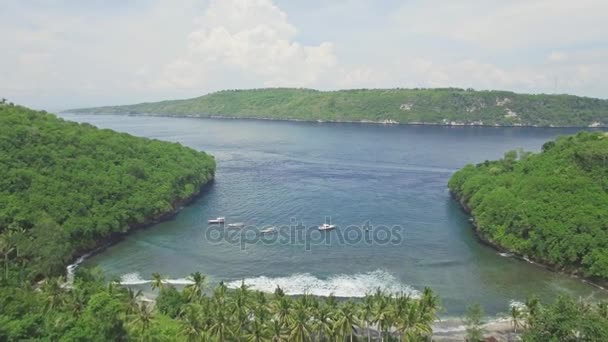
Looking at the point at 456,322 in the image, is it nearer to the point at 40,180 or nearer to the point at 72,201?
the point at 72,201

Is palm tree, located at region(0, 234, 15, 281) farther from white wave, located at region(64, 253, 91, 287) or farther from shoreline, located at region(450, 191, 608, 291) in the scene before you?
shoreline, located at region(450, 191, 608, 291)

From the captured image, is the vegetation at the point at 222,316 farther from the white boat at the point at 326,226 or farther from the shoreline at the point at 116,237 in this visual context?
the white boat at the point at 326,226

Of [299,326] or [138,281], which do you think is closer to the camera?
[299,326]

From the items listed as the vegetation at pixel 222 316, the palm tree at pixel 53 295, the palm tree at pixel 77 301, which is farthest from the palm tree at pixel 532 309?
the palm tree at pixel 53 295

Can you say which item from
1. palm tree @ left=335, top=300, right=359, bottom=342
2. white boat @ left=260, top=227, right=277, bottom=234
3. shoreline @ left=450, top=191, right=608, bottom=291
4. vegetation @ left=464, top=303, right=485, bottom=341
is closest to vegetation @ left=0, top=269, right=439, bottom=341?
palm tree @ left=335, top=300, right=359, bottom=342

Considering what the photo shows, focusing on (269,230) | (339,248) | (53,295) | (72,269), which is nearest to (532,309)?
(339,248)

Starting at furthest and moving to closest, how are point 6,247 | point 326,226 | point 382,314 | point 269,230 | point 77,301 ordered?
1. point 326,226
2. point 269,230
3. point 6,247
4. point 77,301
5. point 382,314

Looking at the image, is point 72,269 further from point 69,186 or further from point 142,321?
point 142,321
